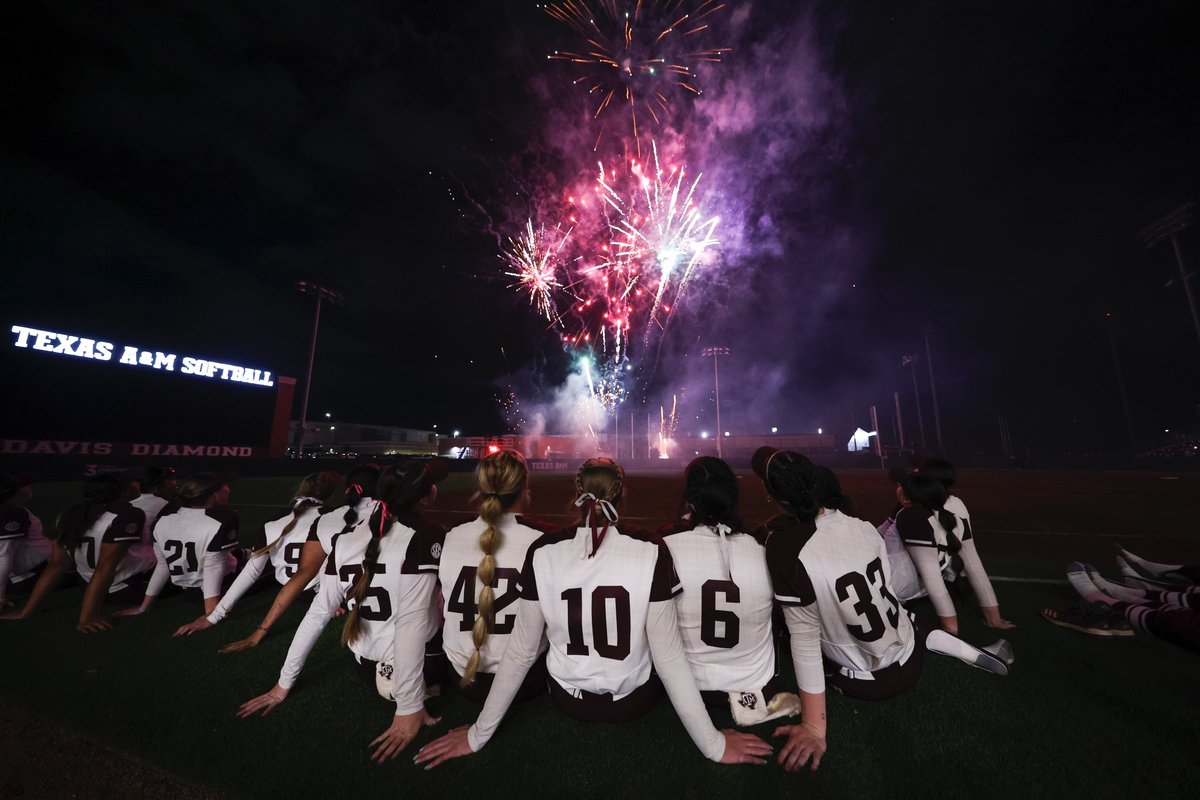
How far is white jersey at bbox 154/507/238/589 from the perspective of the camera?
4754mm

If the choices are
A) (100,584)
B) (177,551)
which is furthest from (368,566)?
(100,584)

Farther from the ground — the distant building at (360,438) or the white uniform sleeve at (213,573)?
the distant building at (360,438)

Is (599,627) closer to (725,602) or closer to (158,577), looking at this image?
→ (725,602)

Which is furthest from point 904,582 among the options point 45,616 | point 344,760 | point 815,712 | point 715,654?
point 45,616

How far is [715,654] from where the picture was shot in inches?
106

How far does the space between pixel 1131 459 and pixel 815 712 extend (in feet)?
125

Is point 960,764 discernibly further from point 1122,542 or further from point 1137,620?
point 1122,542

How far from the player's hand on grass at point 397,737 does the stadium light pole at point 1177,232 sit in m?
39.7

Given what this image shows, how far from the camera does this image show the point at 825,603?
8.61ft

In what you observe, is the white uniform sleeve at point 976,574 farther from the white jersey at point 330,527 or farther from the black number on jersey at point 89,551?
the black number on jersey at point 89,551

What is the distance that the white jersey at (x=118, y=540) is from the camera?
4348 millimetres

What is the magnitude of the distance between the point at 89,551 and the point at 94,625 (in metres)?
0.84

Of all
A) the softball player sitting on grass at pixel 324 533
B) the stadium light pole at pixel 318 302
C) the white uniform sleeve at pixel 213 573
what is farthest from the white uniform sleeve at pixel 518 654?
the stadium light pole at pixel 318 302

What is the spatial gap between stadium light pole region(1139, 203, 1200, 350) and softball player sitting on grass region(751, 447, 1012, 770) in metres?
37.1
